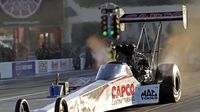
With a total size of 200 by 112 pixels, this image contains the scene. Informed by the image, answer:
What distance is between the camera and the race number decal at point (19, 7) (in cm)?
4812

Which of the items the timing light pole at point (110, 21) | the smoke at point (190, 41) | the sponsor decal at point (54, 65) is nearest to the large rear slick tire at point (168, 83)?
the timing light pole at point (110, 21)

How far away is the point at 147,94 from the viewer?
14430 mm

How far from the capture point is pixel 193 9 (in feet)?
120

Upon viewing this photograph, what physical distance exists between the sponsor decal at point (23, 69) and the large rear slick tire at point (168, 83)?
743 inches

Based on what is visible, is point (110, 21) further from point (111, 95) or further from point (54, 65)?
point (54, 65)

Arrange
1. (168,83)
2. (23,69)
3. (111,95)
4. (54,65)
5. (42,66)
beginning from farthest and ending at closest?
(54,65)
(42,66)
(23,69)
(168,83)
(111,95)

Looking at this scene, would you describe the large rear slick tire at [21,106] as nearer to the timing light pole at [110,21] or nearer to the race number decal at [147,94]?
the race number decal at [147,94]

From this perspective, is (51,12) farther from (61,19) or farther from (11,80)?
(11,80)

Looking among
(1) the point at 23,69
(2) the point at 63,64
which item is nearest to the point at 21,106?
(1) the point at 23,69

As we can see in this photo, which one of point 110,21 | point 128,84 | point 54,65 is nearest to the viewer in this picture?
point 128,84

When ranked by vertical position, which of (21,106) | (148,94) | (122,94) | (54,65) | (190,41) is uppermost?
(190,41)

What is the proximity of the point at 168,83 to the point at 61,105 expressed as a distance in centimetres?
599

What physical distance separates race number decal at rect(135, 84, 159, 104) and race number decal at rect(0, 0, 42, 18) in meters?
34.8

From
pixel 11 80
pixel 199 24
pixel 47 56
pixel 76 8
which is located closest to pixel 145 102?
pixel 11 80
